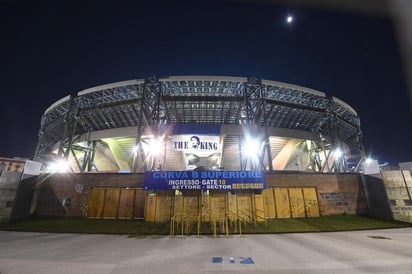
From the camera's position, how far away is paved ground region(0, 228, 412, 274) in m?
4.28

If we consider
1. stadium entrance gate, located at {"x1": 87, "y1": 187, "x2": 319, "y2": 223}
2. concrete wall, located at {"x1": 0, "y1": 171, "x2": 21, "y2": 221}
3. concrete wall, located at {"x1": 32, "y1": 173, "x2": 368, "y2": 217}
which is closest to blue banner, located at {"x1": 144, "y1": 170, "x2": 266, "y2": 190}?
stadium entrance gate, located at {"x1": 87, "y1": 187, "x2": 319, "y2": 223}

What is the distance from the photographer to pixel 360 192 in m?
14.1

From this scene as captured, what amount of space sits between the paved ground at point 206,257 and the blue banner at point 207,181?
448 centimetres

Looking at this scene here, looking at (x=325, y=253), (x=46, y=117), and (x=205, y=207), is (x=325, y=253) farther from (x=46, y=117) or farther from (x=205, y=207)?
(x=46, y=117)

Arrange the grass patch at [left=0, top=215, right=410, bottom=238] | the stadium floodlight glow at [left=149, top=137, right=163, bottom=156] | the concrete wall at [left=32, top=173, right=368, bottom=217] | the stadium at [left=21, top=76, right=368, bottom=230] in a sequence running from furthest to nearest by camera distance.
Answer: the stadium floodlight glow at [left=149, top=137, right=163, bottom=156], the concrete wall at [left=32, top=173, right=368, bottom=217], the stadium at [left=21, top=76, right=368, bottom=230], the grass patch at [left=0, top=215, right=410, bottom=238]

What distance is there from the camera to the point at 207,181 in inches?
448

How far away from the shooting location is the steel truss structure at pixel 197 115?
20.1m

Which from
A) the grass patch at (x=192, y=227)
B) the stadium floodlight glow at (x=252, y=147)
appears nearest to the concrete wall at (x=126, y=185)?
the grass patch at (x=192, y=227)

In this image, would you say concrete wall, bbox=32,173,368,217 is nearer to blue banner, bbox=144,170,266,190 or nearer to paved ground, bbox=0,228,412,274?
blue banner, bbox=144,170,266,190

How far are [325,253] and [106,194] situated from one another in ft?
49.0

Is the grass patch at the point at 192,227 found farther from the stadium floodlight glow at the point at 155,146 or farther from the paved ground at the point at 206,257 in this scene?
the stadium floodlight glow at the point at 155,146

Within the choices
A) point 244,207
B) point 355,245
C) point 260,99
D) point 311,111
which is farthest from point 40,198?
point 311,111

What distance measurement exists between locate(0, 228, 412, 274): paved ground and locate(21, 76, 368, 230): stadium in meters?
3.17

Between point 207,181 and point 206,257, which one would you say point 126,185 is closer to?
point 207,181
